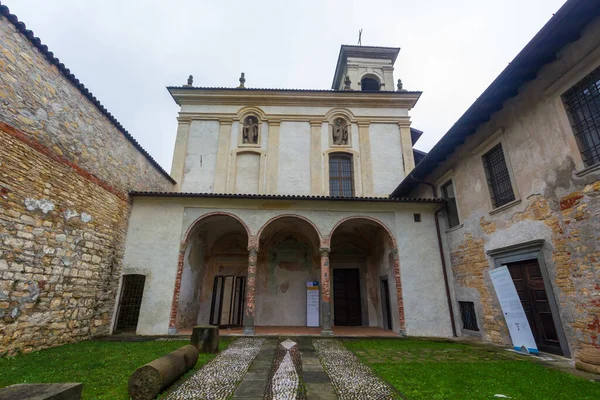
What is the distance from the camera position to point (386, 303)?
11453 mm

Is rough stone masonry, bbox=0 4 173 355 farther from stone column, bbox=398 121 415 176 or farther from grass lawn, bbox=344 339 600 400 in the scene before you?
stone column, bbox=398 121 415 176

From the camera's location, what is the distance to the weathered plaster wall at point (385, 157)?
579 inches

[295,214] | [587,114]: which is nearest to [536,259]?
[587,114]

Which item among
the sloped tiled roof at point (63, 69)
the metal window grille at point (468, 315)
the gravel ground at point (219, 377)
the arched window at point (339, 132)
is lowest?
the gravel ground at point (219, 377)

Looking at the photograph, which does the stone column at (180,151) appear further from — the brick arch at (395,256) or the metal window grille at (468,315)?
the metal window grille at (468,315)

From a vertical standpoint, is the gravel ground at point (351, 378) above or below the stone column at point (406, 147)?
below

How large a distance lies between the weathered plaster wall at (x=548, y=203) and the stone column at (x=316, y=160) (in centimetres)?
707

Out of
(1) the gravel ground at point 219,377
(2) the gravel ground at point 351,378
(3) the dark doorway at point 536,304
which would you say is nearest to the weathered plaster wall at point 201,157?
(1) the gravel ground at point 219,377

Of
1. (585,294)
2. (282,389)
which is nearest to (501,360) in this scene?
(585,294)

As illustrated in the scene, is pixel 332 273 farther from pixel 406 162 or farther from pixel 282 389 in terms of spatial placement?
pixel 282 389

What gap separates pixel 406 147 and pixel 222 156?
979cm

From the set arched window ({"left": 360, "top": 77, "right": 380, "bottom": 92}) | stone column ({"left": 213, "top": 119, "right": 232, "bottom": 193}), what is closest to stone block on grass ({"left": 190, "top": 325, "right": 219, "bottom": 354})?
stone column ({"left": 213, "top": 119, "right": 232, "bottom": 193})

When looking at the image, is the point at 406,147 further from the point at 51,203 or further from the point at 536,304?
the point at 51,203

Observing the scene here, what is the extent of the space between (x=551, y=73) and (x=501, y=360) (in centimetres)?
621
